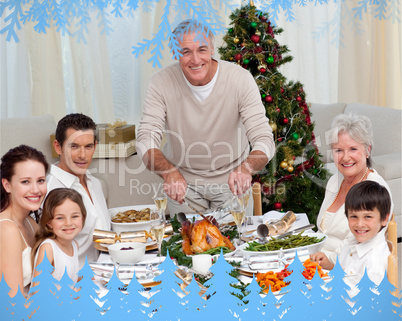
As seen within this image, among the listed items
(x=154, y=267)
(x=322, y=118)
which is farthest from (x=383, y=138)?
(x=154, y=267)

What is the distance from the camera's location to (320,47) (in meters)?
4.98

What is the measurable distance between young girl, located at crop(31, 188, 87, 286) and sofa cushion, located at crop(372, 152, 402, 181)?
2585 mm

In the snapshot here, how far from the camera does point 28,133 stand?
3830 mm

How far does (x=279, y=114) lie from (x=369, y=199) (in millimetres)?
2061

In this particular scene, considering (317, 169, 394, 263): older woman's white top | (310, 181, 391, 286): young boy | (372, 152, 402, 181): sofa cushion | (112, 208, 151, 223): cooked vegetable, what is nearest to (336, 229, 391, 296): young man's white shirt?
(310, 181, 391, 286): young boy

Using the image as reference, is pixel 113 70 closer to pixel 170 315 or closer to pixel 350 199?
Result: pixel 350 199

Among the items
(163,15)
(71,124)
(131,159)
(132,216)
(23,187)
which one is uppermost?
(163,15)

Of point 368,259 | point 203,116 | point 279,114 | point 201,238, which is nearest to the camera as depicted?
point 368,259

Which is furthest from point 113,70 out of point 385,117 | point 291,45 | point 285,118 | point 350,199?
point 350,199

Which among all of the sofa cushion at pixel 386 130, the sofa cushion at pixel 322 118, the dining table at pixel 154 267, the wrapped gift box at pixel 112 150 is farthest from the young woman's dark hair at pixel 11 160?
the sofa cushion at pixel 322 118

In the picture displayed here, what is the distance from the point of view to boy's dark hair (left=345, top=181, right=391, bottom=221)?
1545mm

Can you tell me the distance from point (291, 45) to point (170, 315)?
13.5 ft

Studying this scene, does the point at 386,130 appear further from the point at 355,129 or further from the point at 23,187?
the point at 23,187

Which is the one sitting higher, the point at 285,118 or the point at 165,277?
the point at 285,118
